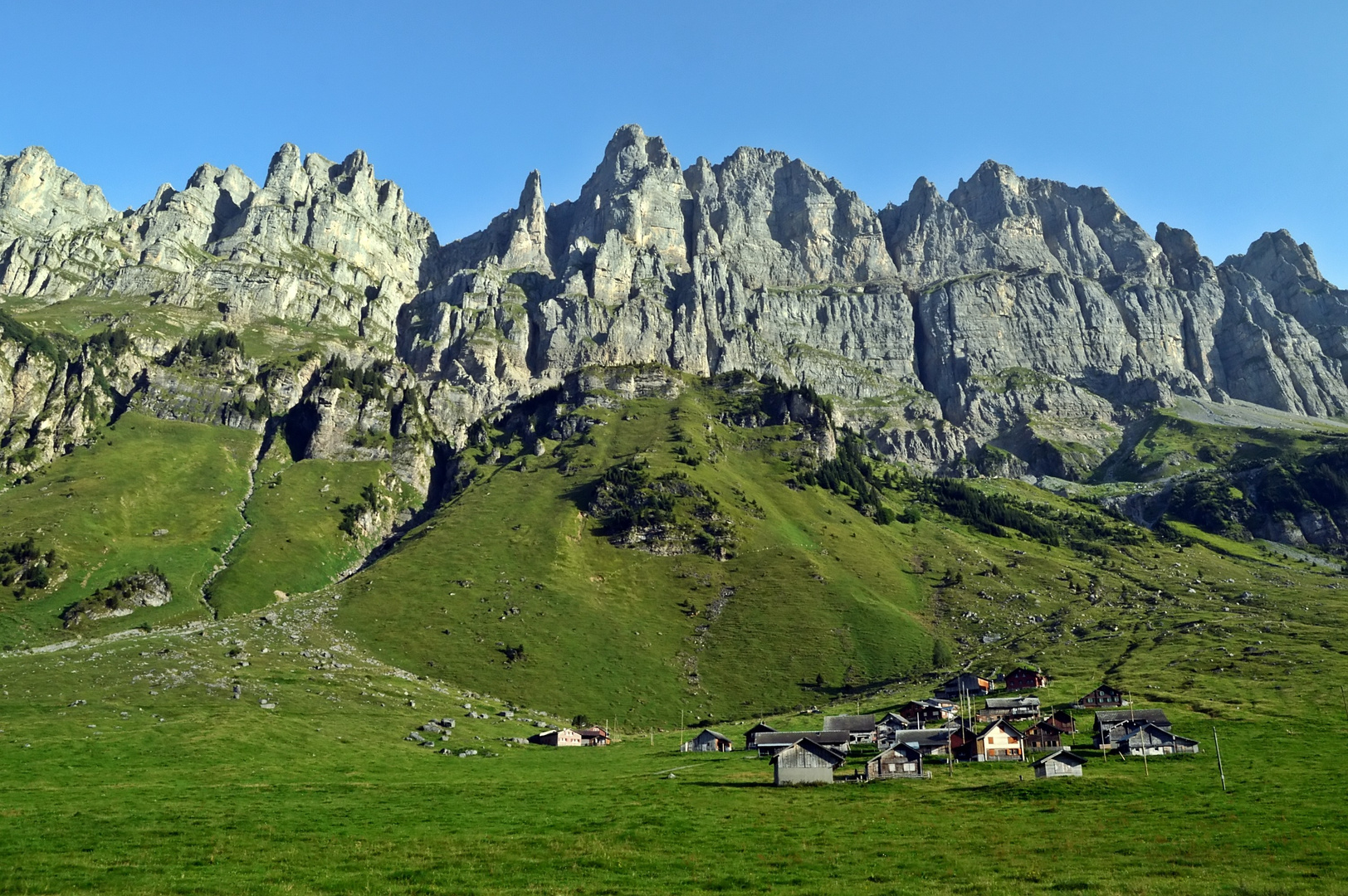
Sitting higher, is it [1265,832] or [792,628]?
[792,628]

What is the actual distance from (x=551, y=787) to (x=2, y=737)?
68998 millimetres

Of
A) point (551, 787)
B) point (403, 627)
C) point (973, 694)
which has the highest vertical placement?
point (403, 627)

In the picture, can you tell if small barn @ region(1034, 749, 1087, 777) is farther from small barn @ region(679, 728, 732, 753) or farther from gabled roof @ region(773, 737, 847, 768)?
small barn @ region(679, 728, 732, 753)

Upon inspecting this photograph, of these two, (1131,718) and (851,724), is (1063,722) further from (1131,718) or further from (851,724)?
(851,724)

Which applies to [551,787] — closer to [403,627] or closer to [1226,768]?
[1226,768]

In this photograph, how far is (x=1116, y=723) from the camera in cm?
9538

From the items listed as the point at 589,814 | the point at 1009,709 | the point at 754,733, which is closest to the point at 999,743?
the point at 1009,709

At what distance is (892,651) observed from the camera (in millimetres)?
180875

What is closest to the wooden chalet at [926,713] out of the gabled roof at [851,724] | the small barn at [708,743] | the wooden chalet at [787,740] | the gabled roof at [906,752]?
A: the gabled roof at [851,724]

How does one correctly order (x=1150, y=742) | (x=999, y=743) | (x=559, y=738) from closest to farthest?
(x=1150, y=742) → (x=999, y=743) → (x=559, y=738)

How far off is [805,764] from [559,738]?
186 feet

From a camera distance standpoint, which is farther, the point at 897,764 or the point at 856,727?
the point at 856,727

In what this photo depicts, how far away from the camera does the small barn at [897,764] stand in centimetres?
8450

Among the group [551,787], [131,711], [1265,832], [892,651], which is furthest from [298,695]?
[1265,832]
